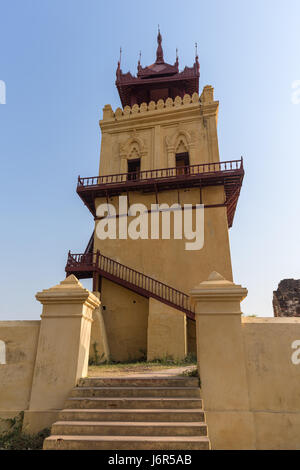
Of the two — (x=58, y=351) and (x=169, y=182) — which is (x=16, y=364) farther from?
(x=169, y=182)

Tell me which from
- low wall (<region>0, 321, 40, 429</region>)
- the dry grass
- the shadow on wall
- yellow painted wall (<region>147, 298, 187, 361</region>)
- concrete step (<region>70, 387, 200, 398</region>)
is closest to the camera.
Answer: concrete step (<region>70, 387, 200, 398</region>)

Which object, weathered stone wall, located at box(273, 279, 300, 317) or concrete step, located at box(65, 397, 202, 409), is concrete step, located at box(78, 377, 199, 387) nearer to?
concrete step, located at box(65, 397, 202, 409)

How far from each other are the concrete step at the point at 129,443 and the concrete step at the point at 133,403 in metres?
0.59

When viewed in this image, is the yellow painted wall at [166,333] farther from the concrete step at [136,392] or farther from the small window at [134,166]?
the small window at [134,166]

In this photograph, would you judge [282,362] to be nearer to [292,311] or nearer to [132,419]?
[132,419]

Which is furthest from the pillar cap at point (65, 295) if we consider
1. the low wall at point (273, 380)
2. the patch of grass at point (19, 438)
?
the low wall at point (273, 380)

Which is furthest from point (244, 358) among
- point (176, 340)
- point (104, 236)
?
point (104, 236)

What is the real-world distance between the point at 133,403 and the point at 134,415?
0.81ft

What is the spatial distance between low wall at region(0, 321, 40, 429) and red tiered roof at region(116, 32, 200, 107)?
18.8 m

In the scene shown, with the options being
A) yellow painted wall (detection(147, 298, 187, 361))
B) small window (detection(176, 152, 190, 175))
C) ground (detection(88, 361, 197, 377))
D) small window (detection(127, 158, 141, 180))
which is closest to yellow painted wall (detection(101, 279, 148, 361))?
yellow painted wall (detection(147, 298, 187, 361))

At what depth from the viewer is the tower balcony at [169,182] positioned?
14.6 meters

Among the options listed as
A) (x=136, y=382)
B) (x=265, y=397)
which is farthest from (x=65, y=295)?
(x=265, y=397)

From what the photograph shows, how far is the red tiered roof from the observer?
20344mm

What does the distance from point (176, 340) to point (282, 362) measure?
23.5 ft
